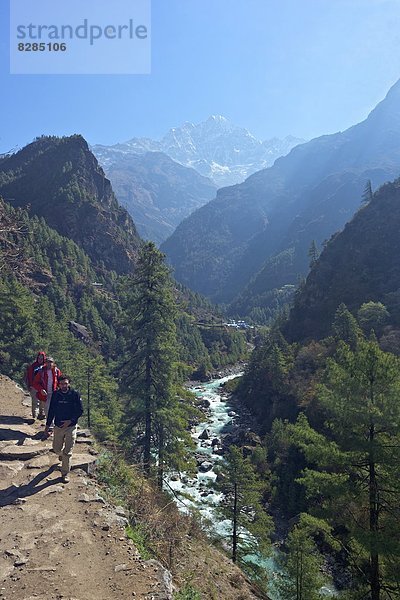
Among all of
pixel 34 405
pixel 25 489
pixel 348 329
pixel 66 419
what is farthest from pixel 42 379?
pixel 348 329

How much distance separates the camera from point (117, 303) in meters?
108

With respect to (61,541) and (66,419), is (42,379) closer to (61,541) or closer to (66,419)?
(66,419)

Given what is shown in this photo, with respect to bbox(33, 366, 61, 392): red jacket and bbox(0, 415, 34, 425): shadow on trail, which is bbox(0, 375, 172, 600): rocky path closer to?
bbox(33, 366, 61, 392): red jacket

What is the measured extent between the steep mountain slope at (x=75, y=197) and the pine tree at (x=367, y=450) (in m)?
133

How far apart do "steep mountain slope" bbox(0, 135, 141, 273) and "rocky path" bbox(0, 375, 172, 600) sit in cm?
13496

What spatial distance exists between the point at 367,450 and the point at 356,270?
244 feet

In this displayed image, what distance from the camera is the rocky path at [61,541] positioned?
620cm

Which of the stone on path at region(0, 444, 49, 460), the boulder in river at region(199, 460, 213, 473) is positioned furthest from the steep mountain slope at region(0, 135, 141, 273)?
the stone on path at region(0, 444, 49, 460)

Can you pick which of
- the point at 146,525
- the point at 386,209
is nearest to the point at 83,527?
the point at 146,525

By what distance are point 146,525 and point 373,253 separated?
83785 mm

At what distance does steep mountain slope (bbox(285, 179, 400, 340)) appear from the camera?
74500 mm

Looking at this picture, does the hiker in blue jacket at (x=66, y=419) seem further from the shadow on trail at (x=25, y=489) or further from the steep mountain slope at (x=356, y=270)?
the steep mountain slope at (x=356, y=270)

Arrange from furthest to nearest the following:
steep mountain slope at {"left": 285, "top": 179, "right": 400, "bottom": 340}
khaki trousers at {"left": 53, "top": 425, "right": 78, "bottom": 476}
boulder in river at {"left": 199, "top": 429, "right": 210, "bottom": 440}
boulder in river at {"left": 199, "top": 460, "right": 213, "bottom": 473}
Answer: steep mountain slope at {"left": 285, "top": 179, "right": 400, "bottom": 340} < boulder in river at {"left": 199, "top": 429, "right": 210, "bottom": 440} < boulder in river at {"left": 199, "top": 460, "right": 213, "bottom": 473} < khaki trousers at {"left": 53, "top": 425, "right": 78, "bottom": 476}

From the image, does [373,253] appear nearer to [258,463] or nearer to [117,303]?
[258,463]
